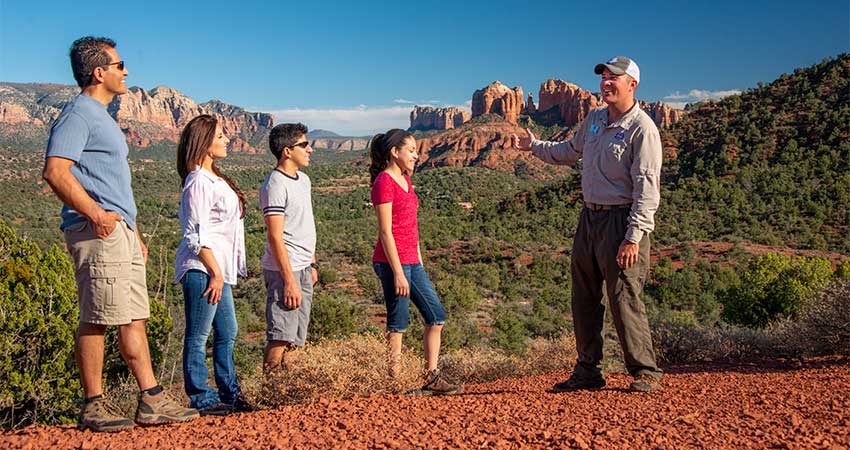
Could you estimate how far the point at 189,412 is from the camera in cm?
329

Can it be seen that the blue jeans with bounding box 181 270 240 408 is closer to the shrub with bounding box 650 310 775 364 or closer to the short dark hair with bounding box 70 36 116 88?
the short dark hair with bounding box 70 36 116 88

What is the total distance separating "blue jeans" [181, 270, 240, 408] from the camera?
3438 mm

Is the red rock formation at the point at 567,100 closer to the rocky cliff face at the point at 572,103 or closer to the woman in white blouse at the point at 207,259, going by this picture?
the rocky cliff face at the point at 572,103

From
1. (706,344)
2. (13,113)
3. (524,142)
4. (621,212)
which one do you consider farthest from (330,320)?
(13,113)

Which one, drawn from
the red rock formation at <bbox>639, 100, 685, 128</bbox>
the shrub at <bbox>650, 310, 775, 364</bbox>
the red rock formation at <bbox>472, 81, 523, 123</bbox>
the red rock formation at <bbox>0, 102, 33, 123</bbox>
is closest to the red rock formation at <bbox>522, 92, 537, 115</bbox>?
the red rock formation at <bbox>472, 81, 523, 123</bbox>

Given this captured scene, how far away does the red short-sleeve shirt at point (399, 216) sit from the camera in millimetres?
3961

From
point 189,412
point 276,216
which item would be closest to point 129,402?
point 189,412

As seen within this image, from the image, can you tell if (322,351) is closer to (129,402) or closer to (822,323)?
(129,402)

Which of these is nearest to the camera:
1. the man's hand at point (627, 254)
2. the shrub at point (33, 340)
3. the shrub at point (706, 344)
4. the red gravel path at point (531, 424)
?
the red gravel path at point (531, 424)

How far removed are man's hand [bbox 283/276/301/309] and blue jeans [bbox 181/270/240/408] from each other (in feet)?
1.04

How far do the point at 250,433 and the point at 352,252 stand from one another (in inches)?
898

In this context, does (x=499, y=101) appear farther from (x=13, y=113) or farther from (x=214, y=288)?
(x=214, y=288)

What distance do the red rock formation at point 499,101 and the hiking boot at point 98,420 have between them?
89.9 metres

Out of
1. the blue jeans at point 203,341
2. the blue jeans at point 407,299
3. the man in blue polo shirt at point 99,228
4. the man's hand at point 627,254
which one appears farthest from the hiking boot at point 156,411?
the man's hand at point 627,254
